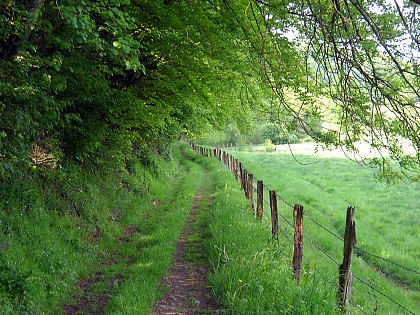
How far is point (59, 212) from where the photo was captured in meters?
8.52

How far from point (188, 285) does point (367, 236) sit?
27.3 ft

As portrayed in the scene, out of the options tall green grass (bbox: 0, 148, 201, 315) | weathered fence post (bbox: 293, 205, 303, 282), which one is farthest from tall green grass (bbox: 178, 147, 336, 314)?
tall green grass (bbox: 0, 148, 201, 315)

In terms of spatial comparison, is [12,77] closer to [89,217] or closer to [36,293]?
[36,293]

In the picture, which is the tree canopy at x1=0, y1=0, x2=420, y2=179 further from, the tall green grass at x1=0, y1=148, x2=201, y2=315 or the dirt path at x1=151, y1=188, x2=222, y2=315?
the dirt path at x1=151, y1=188, x2=222, y2=315

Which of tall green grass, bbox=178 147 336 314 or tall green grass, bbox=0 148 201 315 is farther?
tall green grass, bbox=0 148 201 315

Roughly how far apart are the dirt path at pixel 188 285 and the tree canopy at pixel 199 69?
2.86m

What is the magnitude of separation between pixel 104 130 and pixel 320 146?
5082 millimetres

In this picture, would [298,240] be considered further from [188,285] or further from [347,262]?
[188,285]

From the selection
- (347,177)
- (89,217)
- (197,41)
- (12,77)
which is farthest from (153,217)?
(347,177)

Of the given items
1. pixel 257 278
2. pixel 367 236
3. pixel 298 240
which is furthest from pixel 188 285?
pixel 367 236

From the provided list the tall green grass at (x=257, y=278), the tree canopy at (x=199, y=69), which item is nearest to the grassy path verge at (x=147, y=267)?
the tall green grass at (x=257, y=278)

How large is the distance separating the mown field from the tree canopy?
1026mm

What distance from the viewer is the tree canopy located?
3904 mm

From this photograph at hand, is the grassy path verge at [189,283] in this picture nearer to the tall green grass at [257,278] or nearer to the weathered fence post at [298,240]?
the tall green grass at [257,278]
